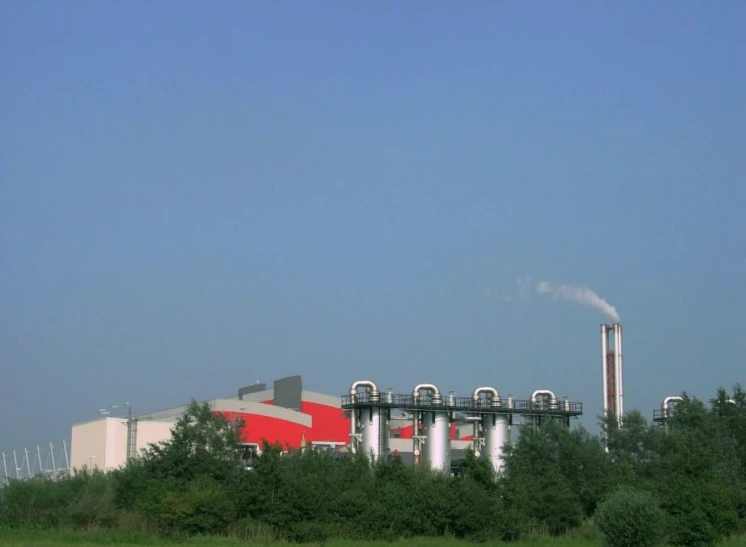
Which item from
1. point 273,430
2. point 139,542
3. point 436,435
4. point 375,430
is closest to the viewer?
point 139,542

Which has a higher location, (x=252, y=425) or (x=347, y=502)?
(x=252, y=425)

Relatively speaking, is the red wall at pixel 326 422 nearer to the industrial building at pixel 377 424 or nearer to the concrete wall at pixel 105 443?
the industrial building at pixel 377 424

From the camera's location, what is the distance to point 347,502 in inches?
1759

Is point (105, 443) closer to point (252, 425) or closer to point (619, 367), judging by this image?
point (252, 425)

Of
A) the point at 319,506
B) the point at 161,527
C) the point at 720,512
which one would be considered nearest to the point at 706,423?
the point at 720,512

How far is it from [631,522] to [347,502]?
12.9 metres

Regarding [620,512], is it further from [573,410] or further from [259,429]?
[259,429]

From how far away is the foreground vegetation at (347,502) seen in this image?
140ft

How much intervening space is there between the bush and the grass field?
296cm

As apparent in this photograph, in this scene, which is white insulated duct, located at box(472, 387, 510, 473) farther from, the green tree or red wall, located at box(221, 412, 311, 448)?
the green tree

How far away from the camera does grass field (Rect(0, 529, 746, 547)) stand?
4000 centimetres

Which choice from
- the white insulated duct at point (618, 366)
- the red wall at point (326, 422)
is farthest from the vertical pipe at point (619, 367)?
the red wall at point (326, 422)

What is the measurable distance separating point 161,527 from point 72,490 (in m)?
9.45

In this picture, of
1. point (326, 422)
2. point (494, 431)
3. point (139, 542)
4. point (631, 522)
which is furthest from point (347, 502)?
point (326, 422)
